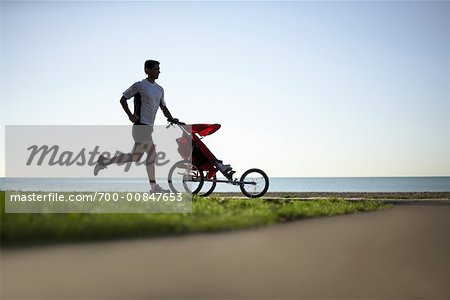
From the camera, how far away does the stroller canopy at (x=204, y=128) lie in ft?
27.8

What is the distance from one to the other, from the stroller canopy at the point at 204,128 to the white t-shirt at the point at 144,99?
89 centimetres

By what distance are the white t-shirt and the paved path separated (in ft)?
14.8

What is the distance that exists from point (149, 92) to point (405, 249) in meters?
5.75

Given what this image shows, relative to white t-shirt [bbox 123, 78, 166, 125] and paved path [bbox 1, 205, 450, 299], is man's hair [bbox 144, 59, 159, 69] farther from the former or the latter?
paved path [bbox 1, 205, 450, 299]

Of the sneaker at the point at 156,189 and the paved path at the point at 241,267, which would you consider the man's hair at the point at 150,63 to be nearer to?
the sneaker at the point at 156,189

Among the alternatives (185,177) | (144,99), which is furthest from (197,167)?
(144,99)

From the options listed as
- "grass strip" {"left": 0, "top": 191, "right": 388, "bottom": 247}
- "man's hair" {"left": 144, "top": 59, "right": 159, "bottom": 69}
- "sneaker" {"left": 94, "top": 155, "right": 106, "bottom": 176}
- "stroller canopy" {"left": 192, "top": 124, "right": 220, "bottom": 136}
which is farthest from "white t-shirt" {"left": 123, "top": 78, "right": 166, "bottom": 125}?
"grass strip" {"left": 0, "top": 191, "right": 388, "bottom": 247}

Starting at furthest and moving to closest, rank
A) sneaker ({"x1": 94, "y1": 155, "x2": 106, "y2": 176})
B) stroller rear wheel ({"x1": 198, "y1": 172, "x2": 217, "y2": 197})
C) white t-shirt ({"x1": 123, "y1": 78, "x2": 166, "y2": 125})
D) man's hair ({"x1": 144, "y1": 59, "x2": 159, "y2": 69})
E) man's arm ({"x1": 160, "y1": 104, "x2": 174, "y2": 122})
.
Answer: stroller rear wheel ({"x1": 198, "y1": 172, "x2": 217, "y2": 197}) → man's arm ({"x1": 160, "y1": 104, "x2": 174, "y2": 122}) → man's hair ({"x1": 144, "y1": 59, "x2": 159, "y2": 69}) → white t-shirt ({"x1": 123, "y1": 78, "x2": 166, "y2": 125}) → sneaker ({"x1": 94, "y1": 155, "x2": 106, "y2": 176})

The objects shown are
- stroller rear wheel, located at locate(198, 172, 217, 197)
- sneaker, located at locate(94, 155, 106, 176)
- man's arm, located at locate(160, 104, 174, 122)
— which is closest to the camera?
sneaker, located at locate(94, 155, 106, 176)

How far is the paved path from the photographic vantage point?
2432 millimetres

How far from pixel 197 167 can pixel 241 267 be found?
5.80m

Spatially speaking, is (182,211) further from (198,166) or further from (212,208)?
(198,166)

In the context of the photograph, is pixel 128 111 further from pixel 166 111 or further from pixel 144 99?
pixel 166 111

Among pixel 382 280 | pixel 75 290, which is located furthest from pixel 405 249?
pixel 75 290
